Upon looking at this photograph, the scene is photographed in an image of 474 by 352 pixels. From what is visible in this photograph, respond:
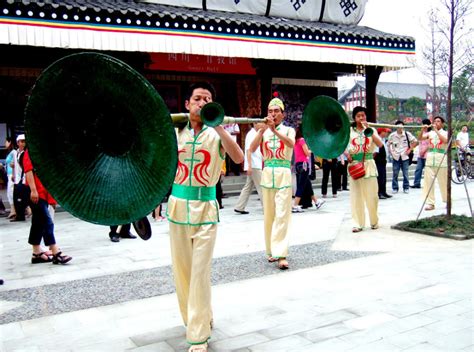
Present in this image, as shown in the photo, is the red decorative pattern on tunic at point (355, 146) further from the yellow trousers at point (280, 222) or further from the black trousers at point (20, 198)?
the black trousers at point (20, 198)

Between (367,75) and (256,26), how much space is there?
459cm

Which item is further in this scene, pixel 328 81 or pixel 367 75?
pixel 328 81

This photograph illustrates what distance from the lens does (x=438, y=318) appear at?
3.74m

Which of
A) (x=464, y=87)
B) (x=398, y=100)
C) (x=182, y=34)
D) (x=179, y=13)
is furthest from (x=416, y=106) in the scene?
(x=182, y=34)

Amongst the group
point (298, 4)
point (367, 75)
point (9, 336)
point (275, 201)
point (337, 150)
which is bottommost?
point (9, 336)

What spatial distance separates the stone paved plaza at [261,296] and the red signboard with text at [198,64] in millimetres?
6466

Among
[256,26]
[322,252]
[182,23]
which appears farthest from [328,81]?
[322,252]

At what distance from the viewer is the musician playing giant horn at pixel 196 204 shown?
335 cm

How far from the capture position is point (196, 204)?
3.42 meters

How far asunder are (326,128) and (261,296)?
275cm

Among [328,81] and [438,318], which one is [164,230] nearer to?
[438,318]

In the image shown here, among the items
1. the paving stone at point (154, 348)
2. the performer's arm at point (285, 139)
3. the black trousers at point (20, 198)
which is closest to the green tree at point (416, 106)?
the black trousers at point (20, 198)

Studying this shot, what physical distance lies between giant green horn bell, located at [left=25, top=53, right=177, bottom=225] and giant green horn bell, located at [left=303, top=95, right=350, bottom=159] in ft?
A: 12.1

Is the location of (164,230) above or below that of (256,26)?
below
